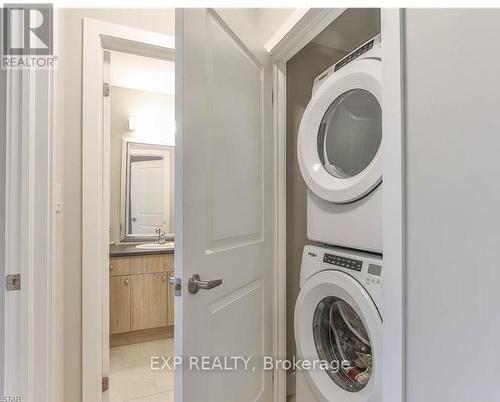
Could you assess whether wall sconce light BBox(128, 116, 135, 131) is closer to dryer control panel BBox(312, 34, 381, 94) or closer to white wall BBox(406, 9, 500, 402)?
dryer control panel BBox(312, 34, 381, 94)

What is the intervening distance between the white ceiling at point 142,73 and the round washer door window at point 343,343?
78.8 inches

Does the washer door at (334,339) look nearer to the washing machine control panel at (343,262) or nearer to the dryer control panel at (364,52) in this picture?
the washing machine control panel at (343,262)

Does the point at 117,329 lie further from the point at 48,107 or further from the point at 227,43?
the point at 227,43

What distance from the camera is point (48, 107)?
1.03 m

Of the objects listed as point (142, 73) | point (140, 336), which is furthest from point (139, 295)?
point (142, 73)

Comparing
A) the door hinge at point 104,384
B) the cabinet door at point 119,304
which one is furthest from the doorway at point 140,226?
the door hinge at point 104,384

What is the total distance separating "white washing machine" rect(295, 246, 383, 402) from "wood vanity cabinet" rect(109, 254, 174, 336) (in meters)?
1.52

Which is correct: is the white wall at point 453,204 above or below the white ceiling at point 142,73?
below

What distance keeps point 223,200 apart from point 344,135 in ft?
2.02

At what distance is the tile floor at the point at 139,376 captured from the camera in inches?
68.8

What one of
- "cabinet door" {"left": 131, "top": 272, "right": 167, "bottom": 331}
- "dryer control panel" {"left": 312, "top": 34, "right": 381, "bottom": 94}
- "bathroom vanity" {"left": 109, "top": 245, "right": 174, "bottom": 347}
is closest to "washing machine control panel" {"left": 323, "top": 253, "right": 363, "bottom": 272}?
"dryer control panel" {"left": 312, "top": 34, "right": 381, "bottom": 94}

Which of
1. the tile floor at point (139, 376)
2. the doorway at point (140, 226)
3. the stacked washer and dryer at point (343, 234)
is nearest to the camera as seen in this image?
the stacked washer and dryer at point (343, 234)

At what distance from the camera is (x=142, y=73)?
8.37 feet

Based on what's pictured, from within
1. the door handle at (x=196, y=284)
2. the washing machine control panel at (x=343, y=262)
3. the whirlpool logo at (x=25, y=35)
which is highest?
the whirlpool logo at (x=25, y=35)
